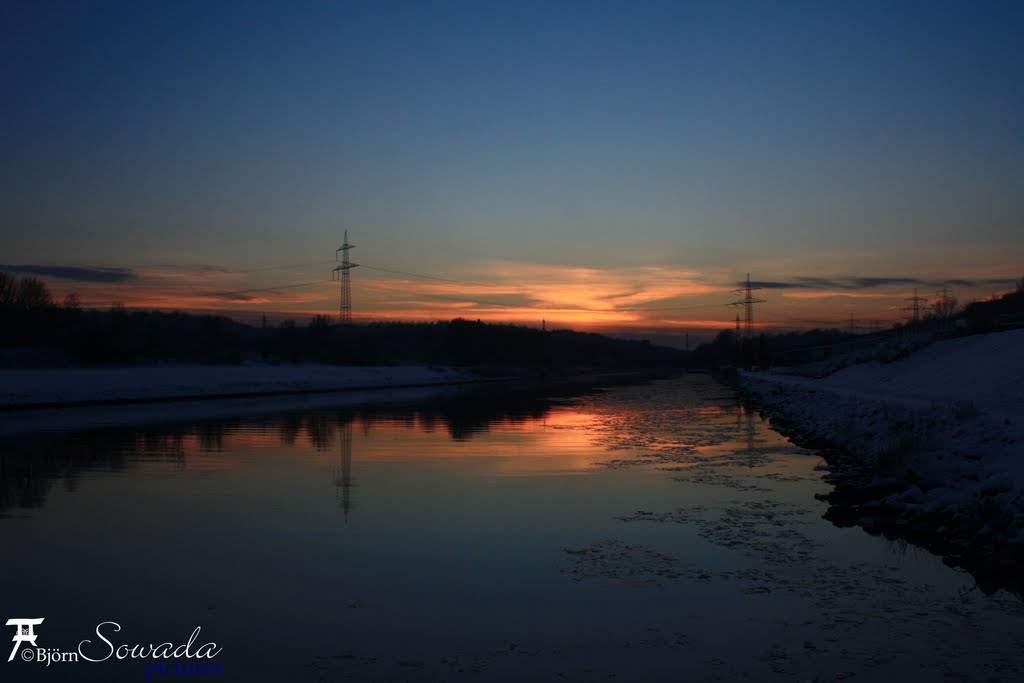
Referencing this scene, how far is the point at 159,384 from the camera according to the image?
49.4 m

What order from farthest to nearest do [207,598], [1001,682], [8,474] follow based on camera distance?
1. [8,474]
2. [207,598]
3. [1001,682]

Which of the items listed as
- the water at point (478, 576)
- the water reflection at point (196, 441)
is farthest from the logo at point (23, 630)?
the water reflection at point (196, 441)

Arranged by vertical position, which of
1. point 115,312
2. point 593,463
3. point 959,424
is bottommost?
point 593,463

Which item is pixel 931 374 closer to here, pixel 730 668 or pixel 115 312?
pixel 730 668

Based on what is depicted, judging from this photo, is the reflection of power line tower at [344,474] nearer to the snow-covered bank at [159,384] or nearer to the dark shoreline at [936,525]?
the dark shoreline at [936,525]

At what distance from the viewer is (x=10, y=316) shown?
3162 inches

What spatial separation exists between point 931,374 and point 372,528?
99.8ft

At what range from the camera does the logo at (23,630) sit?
7191mm

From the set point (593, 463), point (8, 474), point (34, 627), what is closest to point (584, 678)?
point (34, 627)

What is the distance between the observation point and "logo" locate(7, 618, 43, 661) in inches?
283

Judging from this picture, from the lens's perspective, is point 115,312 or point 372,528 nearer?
point 372,528

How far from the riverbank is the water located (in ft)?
2.43

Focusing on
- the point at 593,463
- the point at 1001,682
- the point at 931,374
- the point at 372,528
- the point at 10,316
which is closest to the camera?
the point at 1001,682

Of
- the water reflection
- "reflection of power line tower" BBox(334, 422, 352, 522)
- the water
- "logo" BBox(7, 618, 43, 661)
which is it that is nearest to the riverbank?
the water
